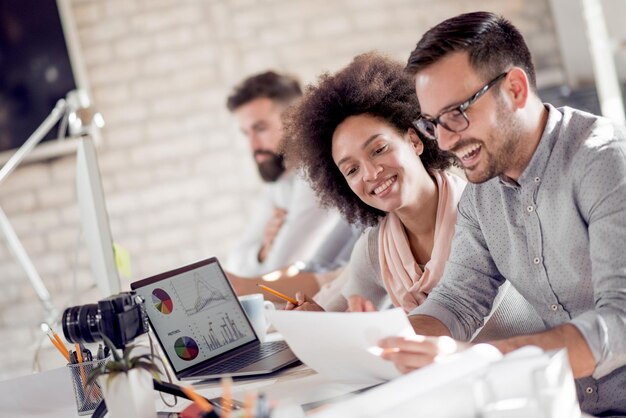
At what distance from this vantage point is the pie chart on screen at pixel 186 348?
1.70 metres

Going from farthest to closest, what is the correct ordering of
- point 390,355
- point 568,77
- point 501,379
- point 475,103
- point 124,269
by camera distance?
point 568,77
point 124,269
point 475,103
point 390,355
point 501,379

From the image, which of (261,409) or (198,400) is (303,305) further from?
(261,409)

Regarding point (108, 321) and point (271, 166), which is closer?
point (108, 321)

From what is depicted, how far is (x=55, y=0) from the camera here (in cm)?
427

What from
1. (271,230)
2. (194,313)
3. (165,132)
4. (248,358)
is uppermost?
(165,132)

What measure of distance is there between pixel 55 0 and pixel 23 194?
0.94m

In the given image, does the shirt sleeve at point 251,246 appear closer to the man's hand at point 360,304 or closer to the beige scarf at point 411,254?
the beige scarf at point 411,254

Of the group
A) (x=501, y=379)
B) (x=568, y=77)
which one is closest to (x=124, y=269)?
(x=501, y=379)

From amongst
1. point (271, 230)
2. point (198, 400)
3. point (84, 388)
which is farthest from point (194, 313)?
point (271, 230)

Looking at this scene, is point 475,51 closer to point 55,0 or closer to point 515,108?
point 515,108

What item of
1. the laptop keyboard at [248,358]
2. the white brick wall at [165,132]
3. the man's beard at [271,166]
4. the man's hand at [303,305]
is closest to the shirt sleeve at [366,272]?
the man's hand at [303,305]

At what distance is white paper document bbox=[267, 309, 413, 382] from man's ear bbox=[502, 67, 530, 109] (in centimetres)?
44

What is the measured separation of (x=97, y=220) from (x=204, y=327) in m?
0.29

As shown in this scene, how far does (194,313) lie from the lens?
68.5 inches
